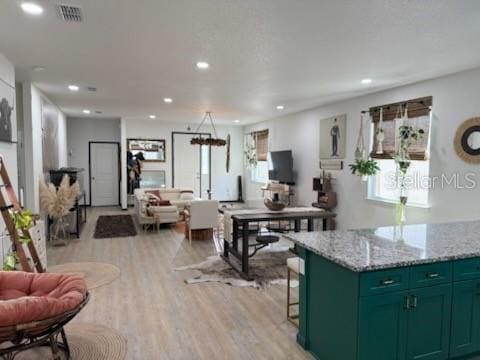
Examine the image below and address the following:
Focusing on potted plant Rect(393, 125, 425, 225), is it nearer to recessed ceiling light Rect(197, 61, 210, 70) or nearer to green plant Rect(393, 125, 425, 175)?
green plant Rect(393, 125, 425, 175)

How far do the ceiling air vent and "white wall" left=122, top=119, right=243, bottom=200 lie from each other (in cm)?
769

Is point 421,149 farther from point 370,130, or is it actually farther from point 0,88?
point 0,88

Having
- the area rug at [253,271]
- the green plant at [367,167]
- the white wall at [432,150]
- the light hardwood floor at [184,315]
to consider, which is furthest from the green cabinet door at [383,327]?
the green plant at [367,167]

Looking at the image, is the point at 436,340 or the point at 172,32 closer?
the point at 436,340

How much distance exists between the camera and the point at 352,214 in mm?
6301

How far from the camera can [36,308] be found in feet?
6.93

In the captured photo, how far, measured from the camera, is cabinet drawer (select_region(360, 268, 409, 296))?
2068mm

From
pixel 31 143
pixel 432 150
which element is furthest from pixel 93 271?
pixel 432 150

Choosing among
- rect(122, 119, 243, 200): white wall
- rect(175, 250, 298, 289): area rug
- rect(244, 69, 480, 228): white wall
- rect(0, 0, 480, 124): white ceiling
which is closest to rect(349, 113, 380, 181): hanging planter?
rect(244, 69, 480, 228): white wall

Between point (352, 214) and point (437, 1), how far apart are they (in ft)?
14.3

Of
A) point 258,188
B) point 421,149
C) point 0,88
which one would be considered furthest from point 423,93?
point 258,188

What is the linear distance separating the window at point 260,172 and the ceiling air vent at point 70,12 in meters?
7.78

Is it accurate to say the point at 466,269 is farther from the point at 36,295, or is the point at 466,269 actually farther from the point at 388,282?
the point at 36,295

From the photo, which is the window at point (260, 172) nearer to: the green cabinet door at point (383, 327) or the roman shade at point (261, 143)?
the roman shade at point (261, 143)
